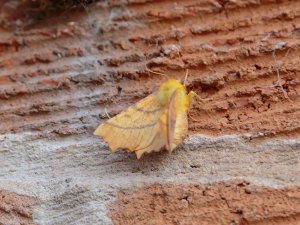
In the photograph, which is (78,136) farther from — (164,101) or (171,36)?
(171,36)

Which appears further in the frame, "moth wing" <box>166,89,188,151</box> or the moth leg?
the moth leg

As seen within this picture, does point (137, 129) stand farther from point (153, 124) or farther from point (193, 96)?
point (193, 96)

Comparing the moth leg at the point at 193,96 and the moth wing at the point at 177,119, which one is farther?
the moth leg at the point at 193,96

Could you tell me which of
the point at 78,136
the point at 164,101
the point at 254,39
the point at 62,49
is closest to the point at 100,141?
the point at 78,136

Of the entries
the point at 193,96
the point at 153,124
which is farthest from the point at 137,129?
the point at 193,96

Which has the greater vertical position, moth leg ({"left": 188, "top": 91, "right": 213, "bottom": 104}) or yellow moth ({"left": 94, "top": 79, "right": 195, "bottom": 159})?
moth leg ({"left": 188, "top": 91, "right": 213, "bottom": 104})

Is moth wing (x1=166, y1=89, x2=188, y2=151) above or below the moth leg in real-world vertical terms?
below
